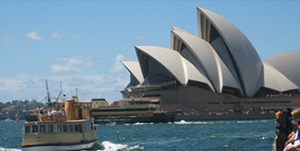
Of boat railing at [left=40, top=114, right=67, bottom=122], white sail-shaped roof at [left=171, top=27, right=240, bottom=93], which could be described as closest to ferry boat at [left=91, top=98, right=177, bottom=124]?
white sail-shaped roof at [left=171, top=27, right=240, bottom=93]

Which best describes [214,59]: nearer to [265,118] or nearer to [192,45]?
[192,45]

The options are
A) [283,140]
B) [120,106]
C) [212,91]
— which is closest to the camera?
[283,140]

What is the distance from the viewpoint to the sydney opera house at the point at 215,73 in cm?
8112

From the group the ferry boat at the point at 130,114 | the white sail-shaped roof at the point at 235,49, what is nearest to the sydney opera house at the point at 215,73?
the white sail-shaped roof at the point at 235,49

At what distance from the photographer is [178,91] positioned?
279 ft

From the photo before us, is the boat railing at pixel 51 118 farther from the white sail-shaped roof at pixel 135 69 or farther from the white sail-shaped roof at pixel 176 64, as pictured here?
the white sail-shaped roof at pixel 135 69

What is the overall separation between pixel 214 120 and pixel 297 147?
7674cm

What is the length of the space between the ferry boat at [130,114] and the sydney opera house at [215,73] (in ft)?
23.6

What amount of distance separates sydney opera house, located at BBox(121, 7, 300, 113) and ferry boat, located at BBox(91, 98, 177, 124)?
7200 mm

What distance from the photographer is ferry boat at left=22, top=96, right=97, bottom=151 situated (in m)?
24.5

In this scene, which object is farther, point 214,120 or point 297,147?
point 214,120

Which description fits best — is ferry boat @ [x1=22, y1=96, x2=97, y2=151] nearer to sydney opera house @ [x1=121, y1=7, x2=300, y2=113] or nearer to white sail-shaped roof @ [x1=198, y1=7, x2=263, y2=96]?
sydney opera house @ [x1=121, y1=7, x2=300, y2=113]

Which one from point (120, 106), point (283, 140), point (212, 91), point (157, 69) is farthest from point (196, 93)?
point (283, 140)

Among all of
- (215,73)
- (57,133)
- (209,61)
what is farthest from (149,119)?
(57,133)
